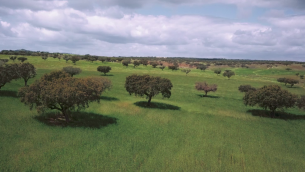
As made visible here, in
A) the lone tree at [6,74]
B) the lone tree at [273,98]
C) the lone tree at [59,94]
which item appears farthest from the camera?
the lone tree at [6,74]

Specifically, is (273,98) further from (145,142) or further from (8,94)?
(8,94)

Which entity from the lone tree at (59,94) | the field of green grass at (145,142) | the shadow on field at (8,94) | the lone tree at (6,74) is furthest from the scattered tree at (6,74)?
the lone tree at (59,94)

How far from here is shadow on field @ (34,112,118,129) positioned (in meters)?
30.4

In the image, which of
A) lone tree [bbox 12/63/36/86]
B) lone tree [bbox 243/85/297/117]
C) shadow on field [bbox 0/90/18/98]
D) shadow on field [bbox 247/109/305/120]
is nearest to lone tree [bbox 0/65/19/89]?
lone tree [bbox 12/63/36/86]

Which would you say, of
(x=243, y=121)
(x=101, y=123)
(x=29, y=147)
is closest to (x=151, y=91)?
(x=101, y=123)

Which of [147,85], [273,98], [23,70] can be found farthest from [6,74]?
[273,98]

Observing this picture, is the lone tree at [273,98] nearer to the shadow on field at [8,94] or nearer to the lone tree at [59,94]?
the lone tree at [59,94]

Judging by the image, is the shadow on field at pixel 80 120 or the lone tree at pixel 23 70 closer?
the shadow on field at pixel 80 120

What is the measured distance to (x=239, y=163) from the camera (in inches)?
883

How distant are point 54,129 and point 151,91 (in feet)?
72.5

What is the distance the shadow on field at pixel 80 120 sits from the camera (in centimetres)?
Answer: 3038

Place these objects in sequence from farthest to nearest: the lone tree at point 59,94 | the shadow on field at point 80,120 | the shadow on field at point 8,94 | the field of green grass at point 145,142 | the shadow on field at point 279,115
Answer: the shadow on field at point 279,115 < the shadow on field at point 8,94 < the shadow on field at point 80,120 < the lone tree at point 59,94 < the field of green grass at point 145,142

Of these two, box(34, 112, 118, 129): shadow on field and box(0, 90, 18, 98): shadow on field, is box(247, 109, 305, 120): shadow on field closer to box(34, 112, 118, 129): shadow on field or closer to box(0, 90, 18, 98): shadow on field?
box(34, 112, 118, 129): shadow on field

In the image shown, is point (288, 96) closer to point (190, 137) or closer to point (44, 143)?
point (190, 137)
